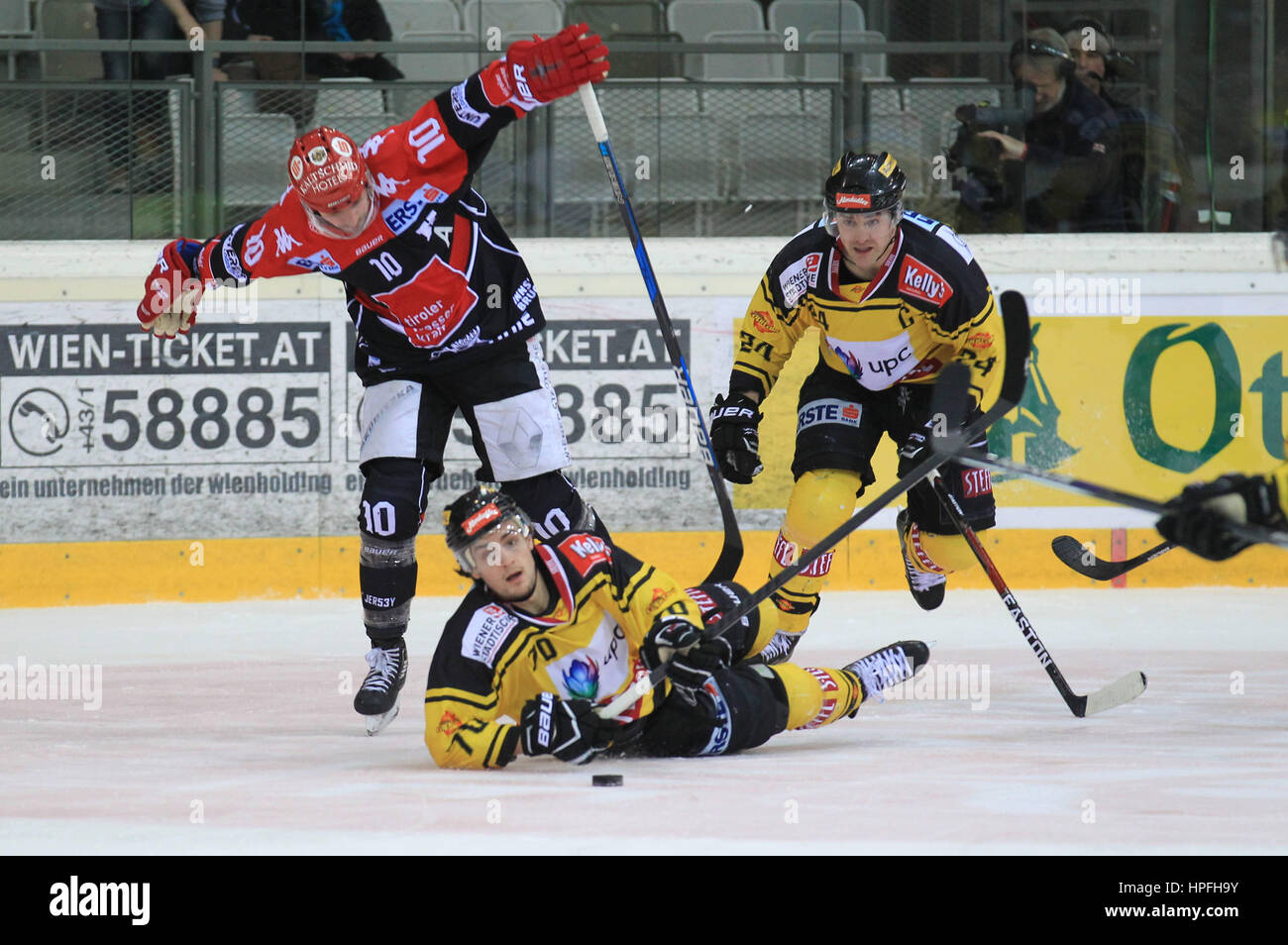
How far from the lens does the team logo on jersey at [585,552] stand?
3.63 m

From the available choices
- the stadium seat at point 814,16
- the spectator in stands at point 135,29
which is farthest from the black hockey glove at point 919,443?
the spectator in stands at point 135,29

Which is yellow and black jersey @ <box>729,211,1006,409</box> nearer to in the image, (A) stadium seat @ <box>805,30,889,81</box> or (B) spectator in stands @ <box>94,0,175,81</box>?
(A) stadium seat @ <box>805,30,889,81</box>

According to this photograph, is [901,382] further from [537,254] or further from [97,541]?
[97,541]

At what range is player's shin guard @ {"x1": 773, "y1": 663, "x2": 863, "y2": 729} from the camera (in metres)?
3.86

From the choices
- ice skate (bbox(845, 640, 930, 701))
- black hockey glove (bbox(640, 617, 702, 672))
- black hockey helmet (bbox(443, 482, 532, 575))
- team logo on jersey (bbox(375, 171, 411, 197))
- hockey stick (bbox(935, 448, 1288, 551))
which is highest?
team logo on jersey (bbox(375, 171, 411, 197))

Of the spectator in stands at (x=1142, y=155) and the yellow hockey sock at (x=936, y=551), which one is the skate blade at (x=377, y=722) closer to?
the yellow hockey sock at (x=936, y=551)

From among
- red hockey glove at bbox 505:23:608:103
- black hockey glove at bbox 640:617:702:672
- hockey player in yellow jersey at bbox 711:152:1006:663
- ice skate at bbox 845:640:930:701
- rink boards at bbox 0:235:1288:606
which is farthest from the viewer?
rink boards at bbox 0:235:1288:606

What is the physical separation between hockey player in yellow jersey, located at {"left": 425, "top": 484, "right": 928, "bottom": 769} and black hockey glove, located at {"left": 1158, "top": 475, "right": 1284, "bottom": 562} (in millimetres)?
1021

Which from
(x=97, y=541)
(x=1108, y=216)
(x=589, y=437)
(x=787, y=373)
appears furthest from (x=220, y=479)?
(x=1108, y=216)

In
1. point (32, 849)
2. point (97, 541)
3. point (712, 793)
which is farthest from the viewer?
point (97, 541)

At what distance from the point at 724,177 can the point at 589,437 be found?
4.24 ft

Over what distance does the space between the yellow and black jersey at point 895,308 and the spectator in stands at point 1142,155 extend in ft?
9.48

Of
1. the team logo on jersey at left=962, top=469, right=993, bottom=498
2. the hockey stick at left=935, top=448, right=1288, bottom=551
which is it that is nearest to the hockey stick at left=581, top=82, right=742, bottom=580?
the team logo on jersey at left=962, top=469, right=993, bottom=498

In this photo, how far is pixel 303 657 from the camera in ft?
18.1
